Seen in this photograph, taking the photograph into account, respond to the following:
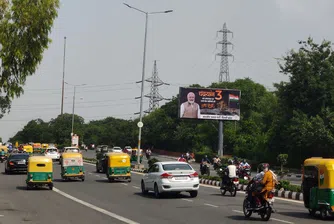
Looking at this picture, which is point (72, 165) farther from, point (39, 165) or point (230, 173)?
point (230, 173)

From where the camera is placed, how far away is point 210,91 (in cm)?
6256

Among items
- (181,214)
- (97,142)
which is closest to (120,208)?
(181,214)

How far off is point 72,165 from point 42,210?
613 inches

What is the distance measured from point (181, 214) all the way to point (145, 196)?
24.8 ft

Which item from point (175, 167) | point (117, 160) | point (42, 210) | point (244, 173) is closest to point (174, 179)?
point (175, 167)

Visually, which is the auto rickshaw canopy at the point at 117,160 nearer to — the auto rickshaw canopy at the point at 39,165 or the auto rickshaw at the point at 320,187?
the auto rickshaw canopy at the point at 39,165

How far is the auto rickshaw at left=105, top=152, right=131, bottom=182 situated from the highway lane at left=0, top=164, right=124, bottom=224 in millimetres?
7180

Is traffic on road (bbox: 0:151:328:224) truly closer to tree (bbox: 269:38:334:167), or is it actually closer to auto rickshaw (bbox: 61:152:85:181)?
auto rickshaw (bbox: 61:152:85:181)

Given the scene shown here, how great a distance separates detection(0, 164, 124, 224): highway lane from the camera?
16875 mm

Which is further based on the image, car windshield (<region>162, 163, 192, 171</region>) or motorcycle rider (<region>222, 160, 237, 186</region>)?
motorcycle rider (<region>222, 160, 237, 186</region>)

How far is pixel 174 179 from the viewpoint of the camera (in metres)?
24.1

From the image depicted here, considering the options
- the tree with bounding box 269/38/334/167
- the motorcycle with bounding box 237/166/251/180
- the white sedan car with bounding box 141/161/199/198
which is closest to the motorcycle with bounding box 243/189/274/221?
the white sedan car with bounding box 141/161/199/198

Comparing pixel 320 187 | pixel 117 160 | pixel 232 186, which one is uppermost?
pixel 117 160

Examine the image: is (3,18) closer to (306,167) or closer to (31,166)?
(306,167)
